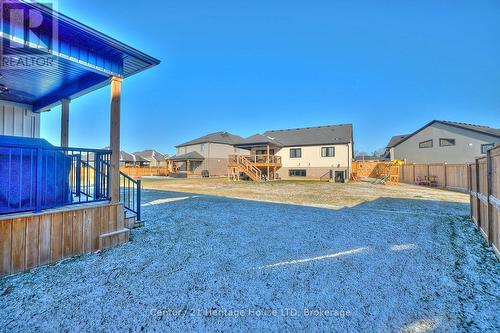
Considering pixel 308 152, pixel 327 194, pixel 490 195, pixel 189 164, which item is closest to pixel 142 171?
pixel 189 164

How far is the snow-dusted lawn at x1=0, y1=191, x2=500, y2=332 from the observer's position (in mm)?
2250

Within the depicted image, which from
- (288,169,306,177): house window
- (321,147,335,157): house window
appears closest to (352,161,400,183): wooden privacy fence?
(321,147,335,157): house window

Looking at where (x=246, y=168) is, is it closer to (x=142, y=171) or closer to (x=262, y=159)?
(x=262, y=159)

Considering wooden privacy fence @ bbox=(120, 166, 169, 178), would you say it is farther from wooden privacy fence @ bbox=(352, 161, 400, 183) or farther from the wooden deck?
wooden privacy fence @ bbox=(352, 161, 400, 183)

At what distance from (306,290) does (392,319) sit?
94 cm

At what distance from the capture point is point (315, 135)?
2723 centimetres

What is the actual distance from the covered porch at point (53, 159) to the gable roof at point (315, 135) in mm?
23224

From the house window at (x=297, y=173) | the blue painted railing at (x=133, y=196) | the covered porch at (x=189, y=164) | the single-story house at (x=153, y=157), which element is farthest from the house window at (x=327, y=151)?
the single-story house at (x=153, y=157)

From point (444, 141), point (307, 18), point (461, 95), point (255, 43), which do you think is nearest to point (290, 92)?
point (255, 43)

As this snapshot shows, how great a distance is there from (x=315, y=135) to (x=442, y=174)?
1320 centimetres

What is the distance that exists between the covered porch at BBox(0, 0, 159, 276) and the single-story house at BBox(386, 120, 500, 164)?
89.1ft

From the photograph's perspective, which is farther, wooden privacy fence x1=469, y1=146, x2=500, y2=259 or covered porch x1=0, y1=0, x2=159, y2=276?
wooden privacy fence x1=469, y1=146, x2=500, y2=259

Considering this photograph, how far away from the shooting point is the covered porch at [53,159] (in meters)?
3.27

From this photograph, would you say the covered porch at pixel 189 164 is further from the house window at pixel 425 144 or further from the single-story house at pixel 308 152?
the house window at pixel 425 144
